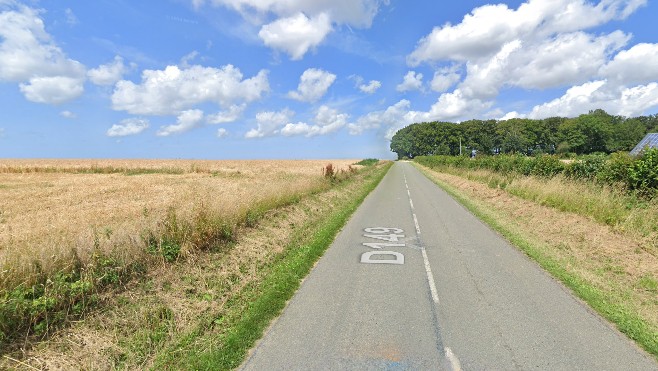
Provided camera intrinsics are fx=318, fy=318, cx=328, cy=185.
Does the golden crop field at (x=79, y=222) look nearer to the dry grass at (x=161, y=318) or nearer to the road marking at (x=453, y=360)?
the dry grass at (x=161, y=318)

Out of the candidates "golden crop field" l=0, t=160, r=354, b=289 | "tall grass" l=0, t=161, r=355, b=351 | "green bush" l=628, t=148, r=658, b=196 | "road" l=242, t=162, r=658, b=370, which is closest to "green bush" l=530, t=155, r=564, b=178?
"green bush" l=628, t=148, r=658, b=196

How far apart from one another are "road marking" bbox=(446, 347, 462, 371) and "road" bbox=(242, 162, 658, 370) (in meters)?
0.01

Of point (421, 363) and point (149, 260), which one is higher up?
point (149, 260)

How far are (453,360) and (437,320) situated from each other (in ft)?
3.24

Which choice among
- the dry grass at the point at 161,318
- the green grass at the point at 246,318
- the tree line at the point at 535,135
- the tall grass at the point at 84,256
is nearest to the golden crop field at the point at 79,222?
the tall grass at the point at 84,256

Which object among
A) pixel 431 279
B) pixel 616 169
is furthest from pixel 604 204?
pixel 431 279

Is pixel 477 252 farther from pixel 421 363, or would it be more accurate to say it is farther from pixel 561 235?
pixel 421 363

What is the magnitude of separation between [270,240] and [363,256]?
278 cm

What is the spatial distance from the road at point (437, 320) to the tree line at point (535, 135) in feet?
268

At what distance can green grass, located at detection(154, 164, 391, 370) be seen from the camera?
3.83 metres

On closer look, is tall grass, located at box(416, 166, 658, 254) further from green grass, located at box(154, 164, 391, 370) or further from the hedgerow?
green grass, located at box(154, 164, 391, 370)

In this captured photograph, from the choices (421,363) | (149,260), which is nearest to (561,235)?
(421,363)

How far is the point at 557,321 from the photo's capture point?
4.76m

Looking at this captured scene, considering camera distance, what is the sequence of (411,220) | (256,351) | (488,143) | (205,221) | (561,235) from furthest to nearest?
(488,143)
(411,220)
(561,235)
(205,221)
(256,351)
